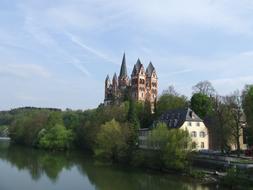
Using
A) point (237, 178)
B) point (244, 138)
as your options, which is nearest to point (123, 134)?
point (244, 138)

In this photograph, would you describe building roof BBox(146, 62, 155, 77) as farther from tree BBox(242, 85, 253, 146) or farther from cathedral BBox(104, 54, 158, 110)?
tree BBox(242, 85, 253, 146)

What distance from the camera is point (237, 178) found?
129 feet

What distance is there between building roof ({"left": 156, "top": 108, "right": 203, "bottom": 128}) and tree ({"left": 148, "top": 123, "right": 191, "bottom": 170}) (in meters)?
10.5

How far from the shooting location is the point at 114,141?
211ft

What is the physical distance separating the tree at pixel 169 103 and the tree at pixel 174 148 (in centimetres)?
3082

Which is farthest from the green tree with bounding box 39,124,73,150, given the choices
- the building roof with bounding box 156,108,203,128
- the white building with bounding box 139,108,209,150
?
the building roof with bounding box 156,108,203,128

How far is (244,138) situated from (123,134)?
830 inches

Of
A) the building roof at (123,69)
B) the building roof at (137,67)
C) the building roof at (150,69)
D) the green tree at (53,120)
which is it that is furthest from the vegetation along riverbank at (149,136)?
the building roof at (123,69)

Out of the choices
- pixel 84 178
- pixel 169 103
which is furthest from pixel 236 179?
pixel 169 103

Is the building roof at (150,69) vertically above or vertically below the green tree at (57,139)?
above

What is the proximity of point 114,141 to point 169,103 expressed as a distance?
25.0 meters

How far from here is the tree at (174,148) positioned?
49.8 meters

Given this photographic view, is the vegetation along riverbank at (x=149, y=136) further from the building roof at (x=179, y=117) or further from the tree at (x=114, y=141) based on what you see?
the building roof at (x=179, y=117)

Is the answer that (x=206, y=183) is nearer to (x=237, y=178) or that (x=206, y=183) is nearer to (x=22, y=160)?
(x=237, y=178)
